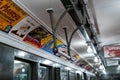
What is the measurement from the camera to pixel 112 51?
839cm

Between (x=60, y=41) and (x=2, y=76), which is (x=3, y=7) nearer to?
(x=2, y=76)

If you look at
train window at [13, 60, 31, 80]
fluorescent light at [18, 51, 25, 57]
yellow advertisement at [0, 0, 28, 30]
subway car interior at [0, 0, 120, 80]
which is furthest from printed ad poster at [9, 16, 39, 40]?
train window at [13, 60, 31, 80]

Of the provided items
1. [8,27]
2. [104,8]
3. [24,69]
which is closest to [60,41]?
[24,69]

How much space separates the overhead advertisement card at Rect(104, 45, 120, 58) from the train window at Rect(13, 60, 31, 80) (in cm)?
458

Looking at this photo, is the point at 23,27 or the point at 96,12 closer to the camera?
the point at 23,27

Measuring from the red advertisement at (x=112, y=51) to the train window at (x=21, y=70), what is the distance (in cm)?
458

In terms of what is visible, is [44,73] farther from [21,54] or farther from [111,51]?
[111,51]

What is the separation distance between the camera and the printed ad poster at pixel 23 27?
3635 millimetres

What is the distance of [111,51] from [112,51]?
0.18 feet

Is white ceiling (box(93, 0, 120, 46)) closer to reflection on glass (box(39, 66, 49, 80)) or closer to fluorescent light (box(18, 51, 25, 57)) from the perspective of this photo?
fluorescent light (box(18, 51, 25, 57))

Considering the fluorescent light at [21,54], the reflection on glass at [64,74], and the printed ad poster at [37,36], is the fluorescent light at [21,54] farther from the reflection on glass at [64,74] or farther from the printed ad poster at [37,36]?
the reflection on glass at [64,74]

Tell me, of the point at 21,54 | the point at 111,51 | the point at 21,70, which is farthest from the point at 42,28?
the point at 111,51

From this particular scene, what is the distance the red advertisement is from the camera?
27.2 ft

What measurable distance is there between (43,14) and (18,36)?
2.16 feet
